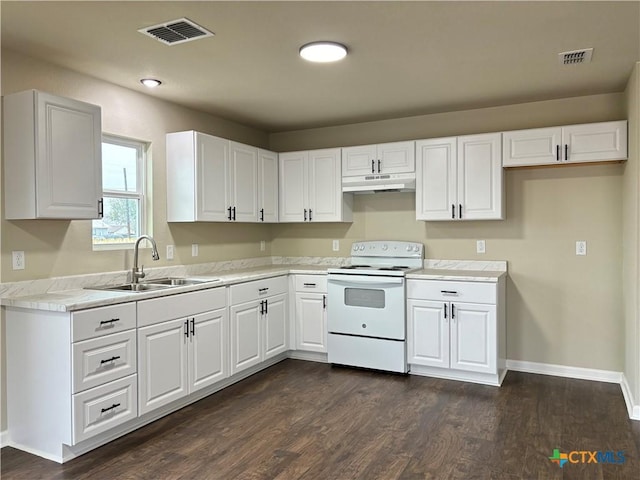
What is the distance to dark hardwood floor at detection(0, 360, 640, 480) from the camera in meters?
2.54

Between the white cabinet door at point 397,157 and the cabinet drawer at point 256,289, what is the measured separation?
1.46 meters

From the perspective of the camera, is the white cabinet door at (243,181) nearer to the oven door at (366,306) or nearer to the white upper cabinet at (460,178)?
the oven door at (366,306)

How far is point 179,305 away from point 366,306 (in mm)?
1725

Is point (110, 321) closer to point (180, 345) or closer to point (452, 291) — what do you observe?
point (180, 345)

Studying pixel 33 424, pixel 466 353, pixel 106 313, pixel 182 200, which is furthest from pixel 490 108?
pixel 33 424

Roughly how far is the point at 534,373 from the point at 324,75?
314 cm

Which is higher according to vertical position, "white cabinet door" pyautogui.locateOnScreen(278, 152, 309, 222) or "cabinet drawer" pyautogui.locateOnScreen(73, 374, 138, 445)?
"white cabinet door" pyautogui.locateOnScreen(278, 152, 309, 222)

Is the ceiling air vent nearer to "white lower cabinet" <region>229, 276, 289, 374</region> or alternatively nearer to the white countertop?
the white countertop

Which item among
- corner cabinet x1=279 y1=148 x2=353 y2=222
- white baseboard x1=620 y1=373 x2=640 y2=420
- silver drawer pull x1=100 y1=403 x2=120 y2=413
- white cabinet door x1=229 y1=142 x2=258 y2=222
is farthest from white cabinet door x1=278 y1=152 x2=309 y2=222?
white baseboard x1=620 y1=373 x2=640 y2=420

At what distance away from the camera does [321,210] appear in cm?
492

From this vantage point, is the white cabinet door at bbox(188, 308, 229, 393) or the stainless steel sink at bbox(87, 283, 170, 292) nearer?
the stainless steel sink at bbox(87, 283, 170, 292)

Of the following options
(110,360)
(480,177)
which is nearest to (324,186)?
(480,177)

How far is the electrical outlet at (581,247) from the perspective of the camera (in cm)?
405

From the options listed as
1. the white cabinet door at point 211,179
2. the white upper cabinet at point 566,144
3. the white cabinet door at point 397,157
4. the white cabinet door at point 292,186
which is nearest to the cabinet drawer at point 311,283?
the white cabinet door at point 292,186
